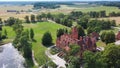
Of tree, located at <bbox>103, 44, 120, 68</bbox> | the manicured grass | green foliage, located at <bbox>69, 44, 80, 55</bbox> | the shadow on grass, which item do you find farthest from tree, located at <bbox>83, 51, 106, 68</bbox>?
the manicured grass

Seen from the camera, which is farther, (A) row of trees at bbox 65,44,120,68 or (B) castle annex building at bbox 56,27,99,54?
(B) castle annex building at bbox 56,27,99,54

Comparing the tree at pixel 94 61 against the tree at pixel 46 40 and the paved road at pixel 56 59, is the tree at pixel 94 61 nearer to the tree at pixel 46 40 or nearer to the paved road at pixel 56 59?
the paved road at pixel 56 59

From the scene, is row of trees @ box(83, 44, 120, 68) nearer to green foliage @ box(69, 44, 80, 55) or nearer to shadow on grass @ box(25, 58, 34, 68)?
green foliage @ box(69, 44, 80, 55)

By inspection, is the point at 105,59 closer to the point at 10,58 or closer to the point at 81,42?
Result: the point at 81,42

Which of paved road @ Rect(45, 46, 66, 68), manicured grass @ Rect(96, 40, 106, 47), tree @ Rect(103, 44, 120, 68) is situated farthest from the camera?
manicured grass @ Rect(96, 40, 106, 47)

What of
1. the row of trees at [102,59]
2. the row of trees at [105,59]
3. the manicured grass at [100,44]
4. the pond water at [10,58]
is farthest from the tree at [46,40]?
the row of trees at [105,59]

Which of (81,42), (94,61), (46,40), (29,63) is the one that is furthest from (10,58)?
(94,61)
